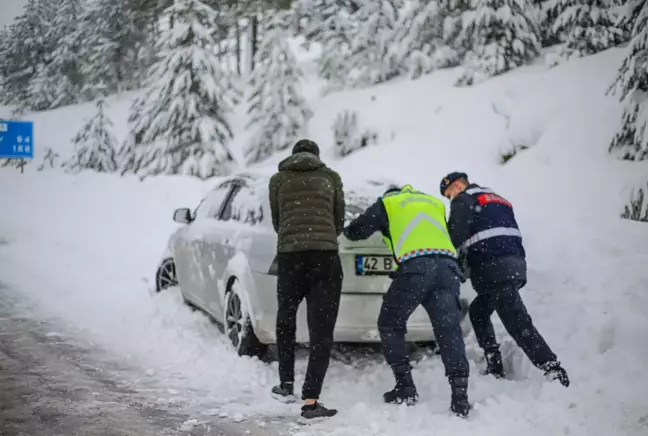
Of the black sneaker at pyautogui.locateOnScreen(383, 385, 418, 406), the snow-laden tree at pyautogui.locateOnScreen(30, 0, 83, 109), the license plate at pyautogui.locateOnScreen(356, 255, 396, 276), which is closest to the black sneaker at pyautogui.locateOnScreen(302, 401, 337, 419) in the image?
the black sneaker at pyautogui.locateOnScreen(383, 385, 418, 406)

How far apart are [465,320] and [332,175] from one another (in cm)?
203

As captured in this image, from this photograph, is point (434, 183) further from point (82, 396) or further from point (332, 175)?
point (82, 396)

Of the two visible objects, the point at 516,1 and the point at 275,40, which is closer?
the point at 516,1

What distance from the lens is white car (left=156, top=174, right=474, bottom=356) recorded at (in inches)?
204

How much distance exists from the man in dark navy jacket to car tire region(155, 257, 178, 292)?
15.3 feet

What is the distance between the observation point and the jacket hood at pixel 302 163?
4.71 m

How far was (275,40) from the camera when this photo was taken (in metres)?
28.3

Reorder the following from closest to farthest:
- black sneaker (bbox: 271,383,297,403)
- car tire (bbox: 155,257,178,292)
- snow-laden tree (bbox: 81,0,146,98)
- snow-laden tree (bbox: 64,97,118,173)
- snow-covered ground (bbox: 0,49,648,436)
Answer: snow-covered ground (bbox: 0,49,648,436)
black sneaker (bbox: 271,383,297,403)
car tire (bbox: 155,257,178,292)
snow-laden tree (bbox: 64,97,118,173)
snow-laden tree (bbox: 81,0,146,98)

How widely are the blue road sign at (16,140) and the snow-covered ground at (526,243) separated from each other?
0.92 meters

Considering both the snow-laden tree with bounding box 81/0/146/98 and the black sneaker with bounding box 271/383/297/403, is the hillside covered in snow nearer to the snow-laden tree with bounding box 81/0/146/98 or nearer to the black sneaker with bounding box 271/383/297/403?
the black sneaker with bounding box 271/383/297/403

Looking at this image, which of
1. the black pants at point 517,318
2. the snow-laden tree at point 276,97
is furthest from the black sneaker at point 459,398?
the snow-laden tree at point 276,97

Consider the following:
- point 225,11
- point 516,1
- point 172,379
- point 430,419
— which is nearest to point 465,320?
point 430,419

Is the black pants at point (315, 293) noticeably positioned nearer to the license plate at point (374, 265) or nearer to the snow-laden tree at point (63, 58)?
the license plate at point (374, 265)

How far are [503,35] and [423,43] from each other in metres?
5.86
